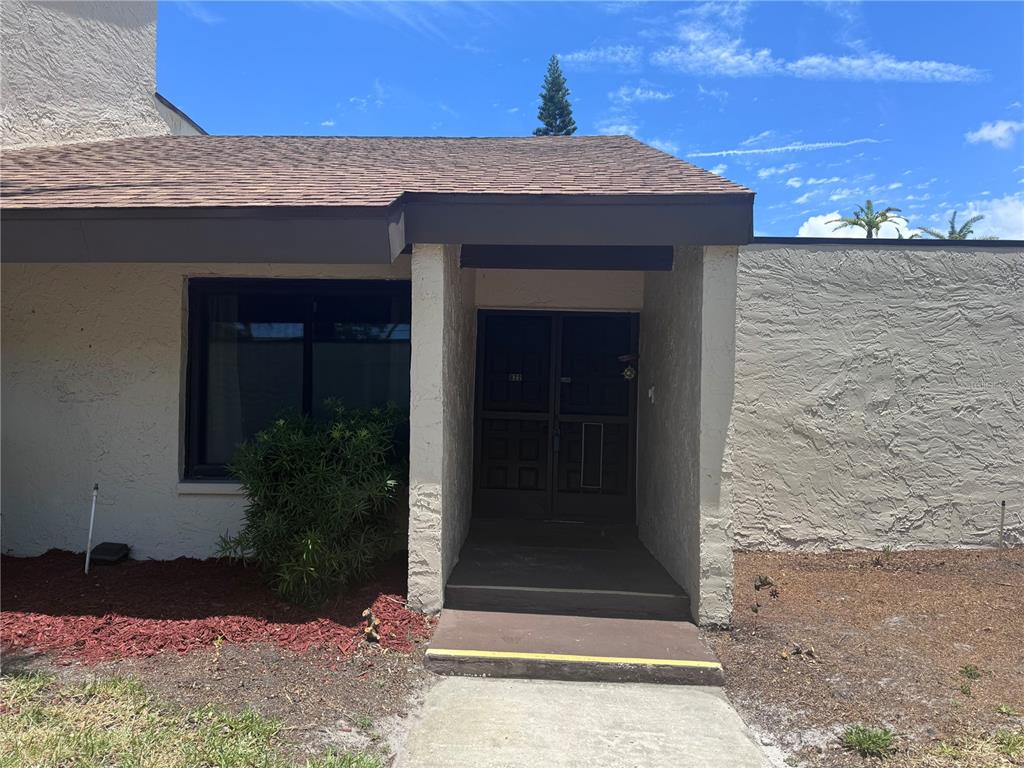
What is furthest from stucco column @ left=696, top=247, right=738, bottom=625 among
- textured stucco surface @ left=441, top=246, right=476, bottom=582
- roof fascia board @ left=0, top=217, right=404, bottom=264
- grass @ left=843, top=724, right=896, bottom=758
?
roof fascia board @ left=0, top=217, right=404, bottom=264

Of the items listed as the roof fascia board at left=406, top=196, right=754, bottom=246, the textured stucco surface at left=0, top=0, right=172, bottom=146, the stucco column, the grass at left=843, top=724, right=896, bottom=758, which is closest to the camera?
the grass at left=843, top=724, right=896, bottom=758

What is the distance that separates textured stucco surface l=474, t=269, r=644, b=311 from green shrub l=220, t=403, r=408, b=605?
242cm

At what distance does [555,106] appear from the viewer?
28.7 m

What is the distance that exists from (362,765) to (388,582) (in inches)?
80.0

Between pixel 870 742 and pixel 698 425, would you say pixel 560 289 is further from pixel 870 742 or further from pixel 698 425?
pixel 870 742

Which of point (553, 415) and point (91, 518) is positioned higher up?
point (553, 415)

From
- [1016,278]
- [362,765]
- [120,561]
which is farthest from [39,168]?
[1016,278]

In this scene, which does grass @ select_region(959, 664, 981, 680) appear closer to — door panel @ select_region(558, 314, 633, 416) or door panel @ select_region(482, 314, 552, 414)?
door panel @ select_region(558, 314, 633, 416)

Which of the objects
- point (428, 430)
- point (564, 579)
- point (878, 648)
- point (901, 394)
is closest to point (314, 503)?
point (428, 430)

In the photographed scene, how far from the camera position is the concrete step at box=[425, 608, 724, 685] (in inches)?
156

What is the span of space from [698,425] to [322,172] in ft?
11.4

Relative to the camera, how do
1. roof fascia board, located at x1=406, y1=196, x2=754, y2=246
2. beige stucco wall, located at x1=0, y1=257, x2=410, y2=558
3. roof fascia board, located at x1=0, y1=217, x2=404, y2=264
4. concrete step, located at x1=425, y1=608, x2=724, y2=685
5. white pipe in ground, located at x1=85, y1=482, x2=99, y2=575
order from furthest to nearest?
beige stucco wall, located at x1=0, y1=257, x2=410, y2=558 → white pipe in ground, located at x1=85, y1=482, x2=99, y2=575 → roof fascia board, located at x1=406, y1=196, x2=754, y2=246 → roof fascia board, located at x1=0, y1=217, x2=404, y2=264 → concrete step, located at x1=425, y1=608, x2=724, y2=685

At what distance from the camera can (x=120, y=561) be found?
5.53m

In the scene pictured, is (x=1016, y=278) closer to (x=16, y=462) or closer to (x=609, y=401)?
(x=609, y=401)
